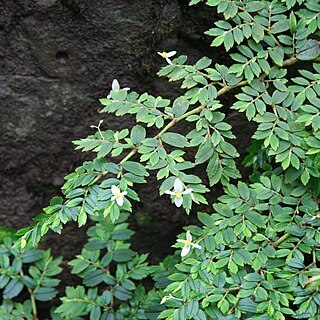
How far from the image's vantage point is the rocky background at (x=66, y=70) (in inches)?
78.8

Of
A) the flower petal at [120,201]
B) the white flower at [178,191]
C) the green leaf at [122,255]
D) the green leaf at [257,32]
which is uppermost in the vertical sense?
the green leaf at [257,32]

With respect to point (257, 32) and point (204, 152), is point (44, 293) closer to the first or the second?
point (204, 152)

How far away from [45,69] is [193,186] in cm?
81

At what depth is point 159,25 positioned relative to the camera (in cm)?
204

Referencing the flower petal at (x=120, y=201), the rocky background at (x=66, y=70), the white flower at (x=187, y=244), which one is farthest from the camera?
the rocky background at (x=66, y=70)

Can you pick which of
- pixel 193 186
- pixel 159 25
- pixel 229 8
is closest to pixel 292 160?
pixel 193 186

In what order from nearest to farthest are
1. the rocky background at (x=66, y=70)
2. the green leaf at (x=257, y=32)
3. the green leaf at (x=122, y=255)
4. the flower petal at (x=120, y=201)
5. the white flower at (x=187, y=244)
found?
the flower petal at (x=120, y=201) < the white flower at (x=187, y=244) < the green leaf at (x=257, y=32) < the rocky background at (x=66, y=70) < the green leaf at (x=122, y=255)

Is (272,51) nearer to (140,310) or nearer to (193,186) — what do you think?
(193,186)

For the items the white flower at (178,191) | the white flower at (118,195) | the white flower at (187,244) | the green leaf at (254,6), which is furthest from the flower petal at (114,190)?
the green leaf at (254,6)

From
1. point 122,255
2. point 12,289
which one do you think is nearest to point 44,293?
point 12,289

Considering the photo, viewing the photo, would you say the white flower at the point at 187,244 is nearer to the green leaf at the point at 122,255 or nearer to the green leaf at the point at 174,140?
the green leaf at the point at 174,140

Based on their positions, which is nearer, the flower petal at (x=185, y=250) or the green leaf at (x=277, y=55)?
the flower petal at (x=185, y=250)

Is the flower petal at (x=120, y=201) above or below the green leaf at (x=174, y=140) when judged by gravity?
below

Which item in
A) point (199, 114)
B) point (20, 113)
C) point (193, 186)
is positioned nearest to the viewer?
point (193, 186)
